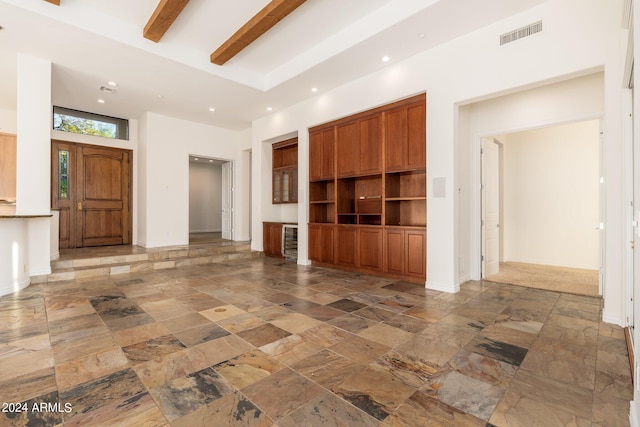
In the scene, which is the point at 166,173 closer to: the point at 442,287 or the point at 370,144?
the point at 370,144

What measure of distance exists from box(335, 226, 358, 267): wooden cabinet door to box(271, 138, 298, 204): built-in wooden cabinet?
1819 millimetres

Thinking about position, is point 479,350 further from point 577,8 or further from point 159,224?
point 159,224

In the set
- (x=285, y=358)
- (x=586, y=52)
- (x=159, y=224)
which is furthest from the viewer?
(x=159, y=224)

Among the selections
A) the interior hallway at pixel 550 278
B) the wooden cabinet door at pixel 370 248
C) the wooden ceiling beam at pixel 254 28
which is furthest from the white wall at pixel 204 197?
the interior hallway at pixel 550 278

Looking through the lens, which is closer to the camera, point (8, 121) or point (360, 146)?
point (360, 146)

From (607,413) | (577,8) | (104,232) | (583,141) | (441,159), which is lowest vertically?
(607,413)

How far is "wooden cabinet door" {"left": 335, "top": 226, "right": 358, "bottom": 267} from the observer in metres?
5.75

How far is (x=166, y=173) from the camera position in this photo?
25.0ft

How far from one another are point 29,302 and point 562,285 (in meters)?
7.52

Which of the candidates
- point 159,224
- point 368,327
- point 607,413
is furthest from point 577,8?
point 159,224

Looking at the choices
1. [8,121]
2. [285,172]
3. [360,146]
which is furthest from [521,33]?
[8,121]

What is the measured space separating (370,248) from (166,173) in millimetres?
5492

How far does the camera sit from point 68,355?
2451 millimetres

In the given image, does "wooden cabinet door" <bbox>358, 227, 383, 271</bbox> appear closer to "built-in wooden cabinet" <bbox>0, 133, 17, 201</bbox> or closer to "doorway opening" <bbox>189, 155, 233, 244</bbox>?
"doorway opening" <bbox>189, 155, 233, 244</bbox>
